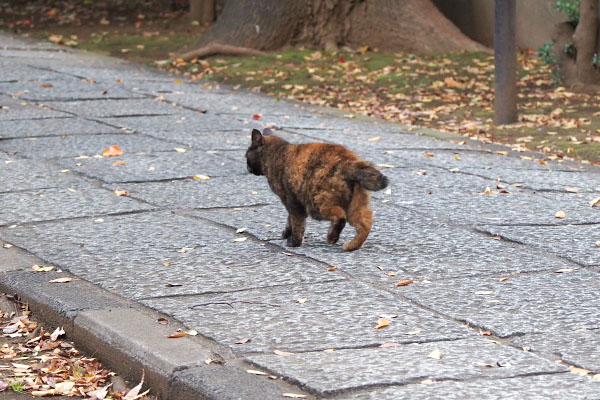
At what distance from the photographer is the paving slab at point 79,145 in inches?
324

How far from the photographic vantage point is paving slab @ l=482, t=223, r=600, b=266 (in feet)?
18.0

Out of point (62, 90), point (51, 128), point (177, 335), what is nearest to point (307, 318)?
point (177, 335)

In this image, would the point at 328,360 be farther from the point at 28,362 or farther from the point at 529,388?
the point at 28,362

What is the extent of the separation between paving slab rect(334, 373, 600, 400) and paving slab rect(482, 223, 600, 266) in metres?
1.79

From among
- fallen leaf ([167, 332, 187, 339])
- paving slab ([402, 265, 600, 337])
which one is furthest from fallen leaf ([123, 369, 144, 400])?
paving slab ([402, 265, 600, 337])

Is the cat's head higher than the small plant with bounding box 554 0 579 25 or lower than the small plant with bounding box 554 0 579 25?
lower

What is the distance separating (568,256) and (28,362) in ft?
9.16

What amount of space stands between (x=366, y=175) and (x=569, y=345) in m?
1.49

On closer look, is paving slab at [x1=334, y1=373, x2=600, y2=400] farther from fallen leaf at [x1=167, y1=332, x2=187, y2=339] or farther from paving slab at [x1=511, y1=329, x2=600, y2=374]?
fallen leaf at [x1=167, y1=332, x2=187, y2=339]

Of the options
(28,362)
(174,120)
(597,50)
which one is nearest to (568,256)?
(28,362)

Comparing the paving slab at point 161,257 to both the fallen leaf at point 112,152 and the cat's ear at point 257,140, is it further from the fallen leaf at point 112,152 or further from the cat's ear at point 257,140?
the fallen leaf at point 112,152

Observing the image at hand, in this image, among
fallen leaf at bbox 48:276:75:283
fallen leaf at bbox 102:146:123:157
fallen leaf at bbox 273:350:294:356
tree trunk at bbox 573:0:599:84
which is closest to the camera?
fallen leaf at bbox 273:350:294:356

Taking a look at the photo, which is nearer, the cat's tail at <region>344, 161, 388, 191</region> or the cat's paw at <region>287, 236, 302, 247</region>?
the cat's tail at <region>344, 161, 388, 191</region>

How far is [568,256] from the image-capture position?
5.47m
